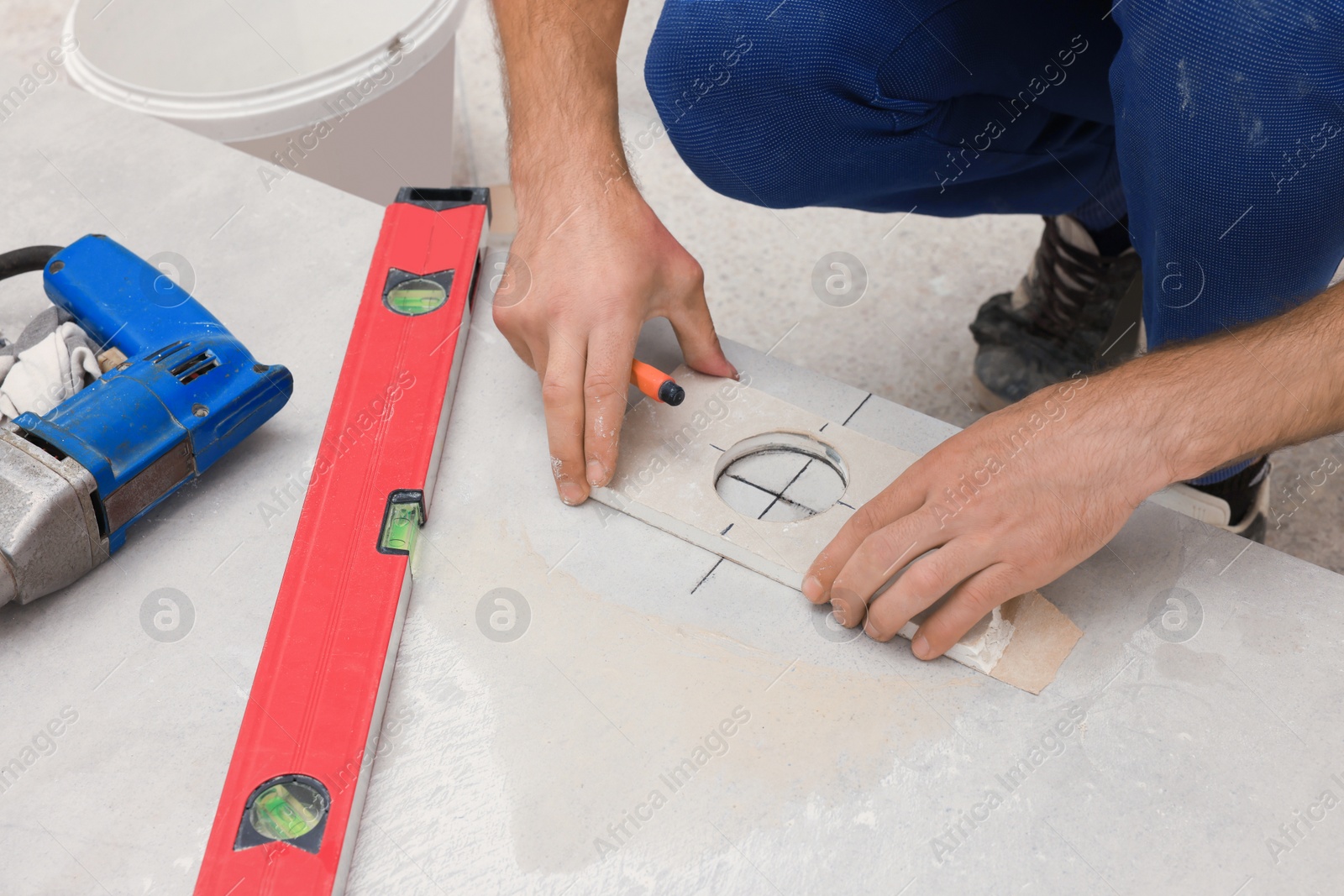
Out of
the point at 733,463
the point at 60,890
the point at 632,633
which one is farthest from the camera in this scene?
the point at 733,463

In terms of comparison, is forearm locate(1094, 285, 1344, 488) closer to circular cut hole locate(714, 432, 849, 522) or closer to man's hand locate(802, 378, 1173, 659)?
man's hand locate(802, 378, 1173, 659)

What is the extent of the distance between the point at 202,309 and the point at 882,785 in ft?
2.47

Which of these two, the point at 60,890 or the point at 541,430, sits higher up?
the point at 541,430

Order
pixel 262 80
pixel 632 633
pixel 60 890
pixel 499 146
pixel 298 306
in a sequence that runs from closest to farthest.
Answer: pixel 60 890, pixel 632 633, pixel 298 306, pixel 262 80, pixel 499 146

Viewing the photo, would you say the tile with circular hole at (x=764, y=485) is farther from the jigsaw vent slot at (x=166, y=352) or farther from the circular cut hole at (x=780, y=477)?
the jigsaw vent slot at (x=166, y=352)

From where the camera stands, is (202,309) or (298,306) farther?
(298,306)

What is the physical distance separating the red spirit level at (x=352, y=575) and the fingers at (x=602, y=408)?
0.48 ft

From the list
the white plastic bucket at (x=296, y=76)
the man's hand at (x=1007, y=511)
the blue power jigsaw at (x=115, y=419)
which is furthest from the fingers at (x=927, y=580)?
the white plastic bucket at (x=296, y=76)

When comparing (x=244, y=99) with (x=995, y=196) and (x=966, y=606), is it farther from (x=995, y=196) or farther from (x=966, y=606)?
(x=966, y=606)

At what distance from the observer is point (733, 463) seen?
96 cm

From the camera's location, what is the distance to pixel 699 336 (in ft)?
3.28

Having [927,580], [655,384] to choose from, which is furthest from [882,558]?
[655,384]

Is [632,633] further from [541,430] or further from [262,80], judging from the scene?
[262,80]

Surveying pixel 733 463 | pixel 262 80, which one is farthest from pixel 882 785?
Result: pixel 262 80
